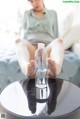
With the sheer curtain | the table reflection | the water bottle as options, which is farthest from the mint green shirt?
the table reflection

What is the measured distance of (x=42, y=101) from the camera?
3.42 feet

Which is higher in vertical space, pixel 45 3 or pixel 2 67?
pixel 45 3

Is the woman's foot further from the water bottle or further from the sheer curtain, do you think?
the sheer curtain

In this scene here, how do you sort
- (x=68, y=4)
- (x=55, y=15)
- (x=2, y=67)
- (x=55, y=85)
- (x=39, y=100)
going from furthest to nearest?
(x=68, y=4)
(x=55, y=15)
(x=2, y=67)
(x=55, y=85)
(x=39, y=100)

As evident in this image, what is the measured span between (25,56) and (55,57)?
0.21m

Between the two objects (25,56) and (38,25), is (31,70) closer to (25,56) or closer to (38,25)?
(25,56)

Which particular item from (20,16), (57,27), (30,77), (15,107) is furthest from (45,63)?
(20,16)

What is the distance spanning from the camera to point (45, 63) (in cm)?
126

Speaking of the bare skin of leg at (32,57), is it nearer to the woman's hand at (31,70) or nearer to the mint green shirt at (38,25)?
the woman's hand at (31,70)

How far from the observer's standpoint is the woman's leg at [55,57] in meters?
1.22

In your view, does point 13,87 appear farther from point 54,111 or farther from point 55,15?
point 55,15

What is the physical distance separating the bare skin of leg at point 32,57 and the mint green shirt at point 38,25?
17 centimetres

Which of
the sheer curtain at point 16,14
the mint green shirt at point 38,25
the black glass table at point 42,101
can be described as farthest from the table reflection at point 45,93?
the sheer curtain at point 16,14

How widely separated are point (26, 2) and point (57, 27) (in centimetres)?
42
